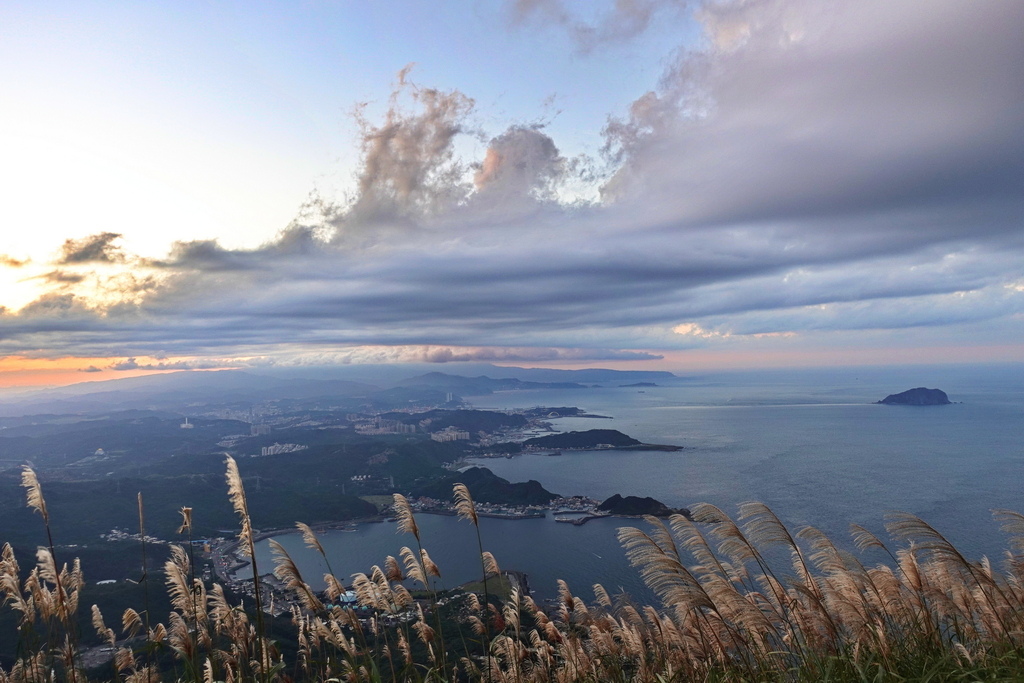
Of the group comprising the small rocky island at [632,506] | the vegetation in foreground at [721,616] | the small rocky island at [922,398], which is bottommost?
the small rocky island at [632,506]

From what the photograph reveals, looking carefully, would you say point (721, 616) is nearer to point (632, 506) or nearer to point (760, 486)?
point (632, 506)

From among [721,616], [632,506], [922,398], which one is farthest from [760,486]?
[922,398]

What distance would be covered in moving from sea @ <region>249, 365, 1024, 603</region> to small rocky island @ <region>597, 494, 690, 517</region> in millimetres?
1799

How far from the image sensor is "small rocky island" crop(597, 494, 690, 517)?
164 feet

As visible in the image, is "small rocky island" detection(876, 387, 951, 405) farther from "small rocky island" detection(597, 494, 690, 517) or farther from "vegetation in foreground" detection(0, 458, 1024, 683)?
"vegetation in foreground" detection(0, 458, 1024, 683)

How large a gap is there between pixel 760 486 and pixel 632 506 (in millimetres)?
13120

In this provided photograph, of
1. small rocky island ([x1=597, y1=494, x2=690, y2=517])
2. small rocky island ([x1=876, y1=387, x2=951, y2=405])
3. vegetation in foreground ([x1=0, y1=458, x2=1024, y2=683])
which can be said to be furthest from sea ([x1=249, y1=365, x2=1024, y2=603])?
small rocky island ([x1=876, y1=387, x2=951, y2=405])

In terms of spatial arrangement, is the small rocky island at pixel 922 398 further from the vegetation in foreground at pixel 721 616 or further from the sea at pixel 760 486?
the vegetation in foreground at pixel 721 616

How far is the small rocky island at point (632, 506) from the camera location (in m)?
50.0

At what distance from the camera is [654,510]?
49812 mm

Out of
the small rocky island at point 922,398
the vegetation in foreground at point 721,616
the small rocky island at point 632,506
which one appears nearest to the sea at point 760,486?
the small rocky island at point 632,506

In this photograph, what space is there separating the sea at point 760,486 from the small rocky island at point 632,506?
5.90 feet

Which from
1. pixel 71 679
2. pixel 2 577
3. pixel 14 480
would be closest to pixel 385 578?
pixel 71 679

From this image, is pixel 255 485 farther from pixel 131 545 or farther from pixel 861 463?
pixel 861 463
